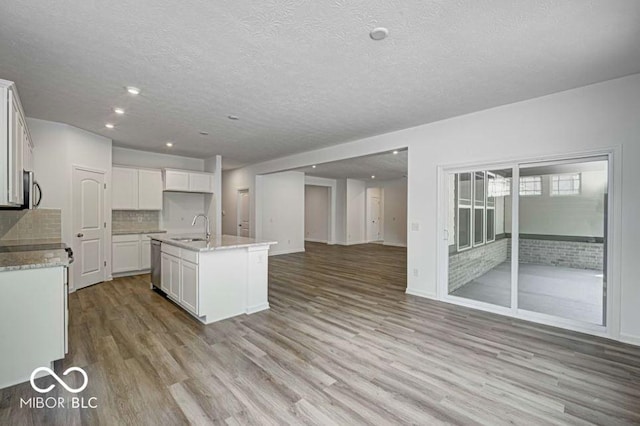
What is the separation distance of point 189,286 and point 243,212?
5.51m

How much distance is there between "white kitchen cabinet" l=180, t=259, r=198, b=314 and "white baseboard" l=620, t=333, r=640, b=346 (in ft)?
15.2

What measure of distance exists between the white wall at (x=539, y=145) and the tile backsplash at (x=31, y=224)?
5.23m

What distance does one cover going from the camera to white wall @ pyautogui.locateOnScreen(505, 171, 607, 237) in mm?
3252

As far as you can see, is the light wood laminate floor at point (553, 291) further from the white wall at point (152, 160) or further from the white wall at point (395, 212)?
the white wall at point (395, 212)

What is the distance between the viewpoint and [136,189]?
611 cm

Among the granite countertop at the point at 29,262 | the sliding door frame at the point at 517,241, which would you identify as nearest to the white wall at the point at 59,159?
the granite countertop at the point at 29,262

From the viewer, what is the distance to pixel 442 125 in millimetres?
→ 4297

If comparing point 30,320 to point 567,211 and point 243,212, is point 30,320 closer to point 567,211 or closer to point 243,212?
point 567,211

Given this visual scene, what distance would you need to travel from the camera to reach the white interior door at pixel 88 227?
485 cm

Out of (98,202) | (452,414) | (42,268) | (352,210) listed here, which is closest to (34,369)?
(42,268)

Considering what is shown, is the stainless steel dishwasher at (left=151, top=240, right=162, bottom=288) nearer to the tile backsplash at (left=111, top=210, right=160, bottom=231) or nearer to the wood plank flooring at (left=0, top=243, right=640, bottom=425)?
the wood plank flooring at (left=0, top=243, right=640, bottom=425)

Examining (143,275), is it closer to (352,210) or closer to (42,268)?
(42,268)

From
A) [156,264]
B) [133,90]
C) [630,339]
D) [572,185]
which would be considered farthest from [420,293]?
[133,90]

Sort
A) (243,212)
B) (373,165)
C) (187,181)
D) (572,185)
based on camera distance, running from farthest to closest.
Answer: (243,212) → (373,165) → (187,181) → (572,185)
